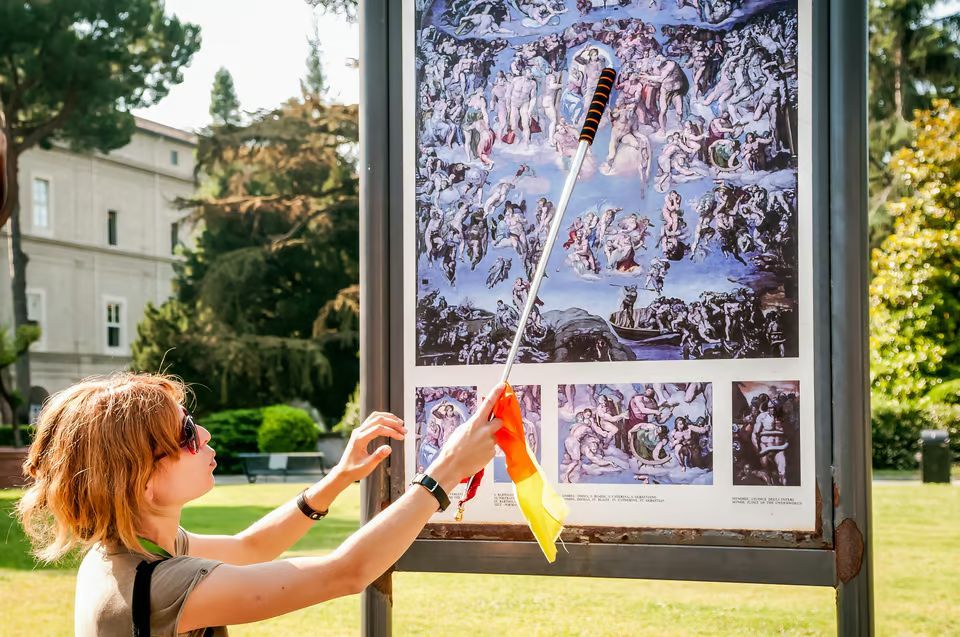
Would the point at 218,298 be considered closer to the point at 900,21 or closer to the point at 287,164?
the point at 287,164

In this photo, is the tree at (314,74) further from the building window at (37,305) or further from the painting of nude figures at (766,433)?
the painting of nude figures at (766,433)

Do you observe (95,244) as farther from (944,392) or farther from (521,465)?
(521,465)

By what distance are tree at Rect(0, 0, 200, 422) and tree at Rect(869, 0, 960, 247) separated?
588 inches

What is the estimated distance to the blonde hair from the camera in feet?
6.91

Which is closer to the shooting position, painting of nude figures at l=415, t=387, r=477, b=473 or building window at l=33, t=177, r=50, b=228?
painting of nude figures at l=415, t=387, r=477, b=473

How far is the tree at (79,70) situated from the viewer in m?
20.8

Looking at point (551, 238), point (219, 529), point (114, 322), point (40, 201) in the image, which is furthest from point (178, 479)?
point (114, 322)

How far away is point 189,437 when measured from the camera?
2.26m

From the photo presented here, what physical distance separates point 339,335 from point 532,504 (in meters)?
21.1

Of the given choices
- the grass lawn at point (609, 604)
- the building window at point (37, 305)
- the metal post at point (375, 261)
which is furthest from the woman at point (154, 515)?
the building window at point (37, 305)

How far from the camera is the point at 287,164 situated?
2448cm

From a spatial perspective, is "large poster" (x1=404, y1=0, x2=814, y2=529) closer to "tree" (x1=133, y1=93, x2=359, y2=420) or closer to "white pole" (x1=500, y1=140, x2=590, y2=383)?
"white pole" (x1=500, y1=140, x2=590, y2=383)

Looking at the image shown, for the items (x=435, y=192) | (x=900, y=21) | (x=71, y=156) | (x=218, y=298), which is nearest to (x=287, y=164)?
(x=218, y=298)

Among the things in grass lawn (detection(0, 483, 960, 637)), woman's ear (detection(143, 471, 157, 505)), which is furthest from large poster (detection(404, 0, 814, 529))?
grass lawn (detection(0, 483, 960, 637))
